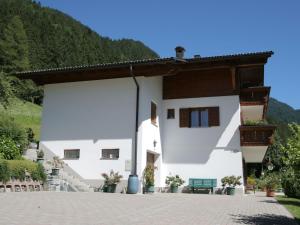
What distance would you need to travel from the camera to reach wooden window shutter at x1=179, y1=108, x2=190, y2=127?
66.3ft

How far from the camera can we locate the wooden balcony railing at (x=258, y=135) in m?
19.2

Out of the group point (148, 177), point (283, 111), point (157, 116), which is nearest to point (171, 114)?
point (157, 116)

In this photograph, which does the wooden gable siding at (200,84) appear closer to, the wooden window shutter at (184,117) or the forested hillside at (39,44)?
the wooden window shutter at (184,117)

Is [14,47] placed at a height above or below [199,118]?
above

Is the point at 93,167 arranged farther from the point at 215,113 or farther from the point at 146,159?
the point at 215,113

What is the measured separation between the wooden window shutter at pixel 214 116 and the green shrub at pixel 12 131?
9.64m

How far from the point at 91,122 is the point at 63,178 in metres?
3.17

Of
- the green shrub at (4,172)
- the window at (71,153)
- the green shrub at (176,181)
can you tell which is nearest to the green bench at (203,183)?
the green shrub at (176,181)

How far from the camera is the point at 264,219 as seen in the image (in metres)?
8.88

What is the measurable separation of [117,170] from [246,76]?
1008 centimetres

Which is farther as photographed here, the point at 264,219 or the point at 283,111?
the point at 283,111

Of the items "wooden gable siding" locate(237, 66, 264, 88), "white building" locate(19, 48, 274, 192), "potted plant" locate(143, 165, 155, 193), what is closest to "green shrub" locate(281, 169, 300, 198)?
"white building" locate(19, 48, 274, 192)

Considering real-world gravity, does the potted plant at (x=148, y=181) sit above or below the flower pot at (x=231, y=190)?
above

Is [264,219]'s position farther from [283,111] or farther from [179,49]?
[283,111]
